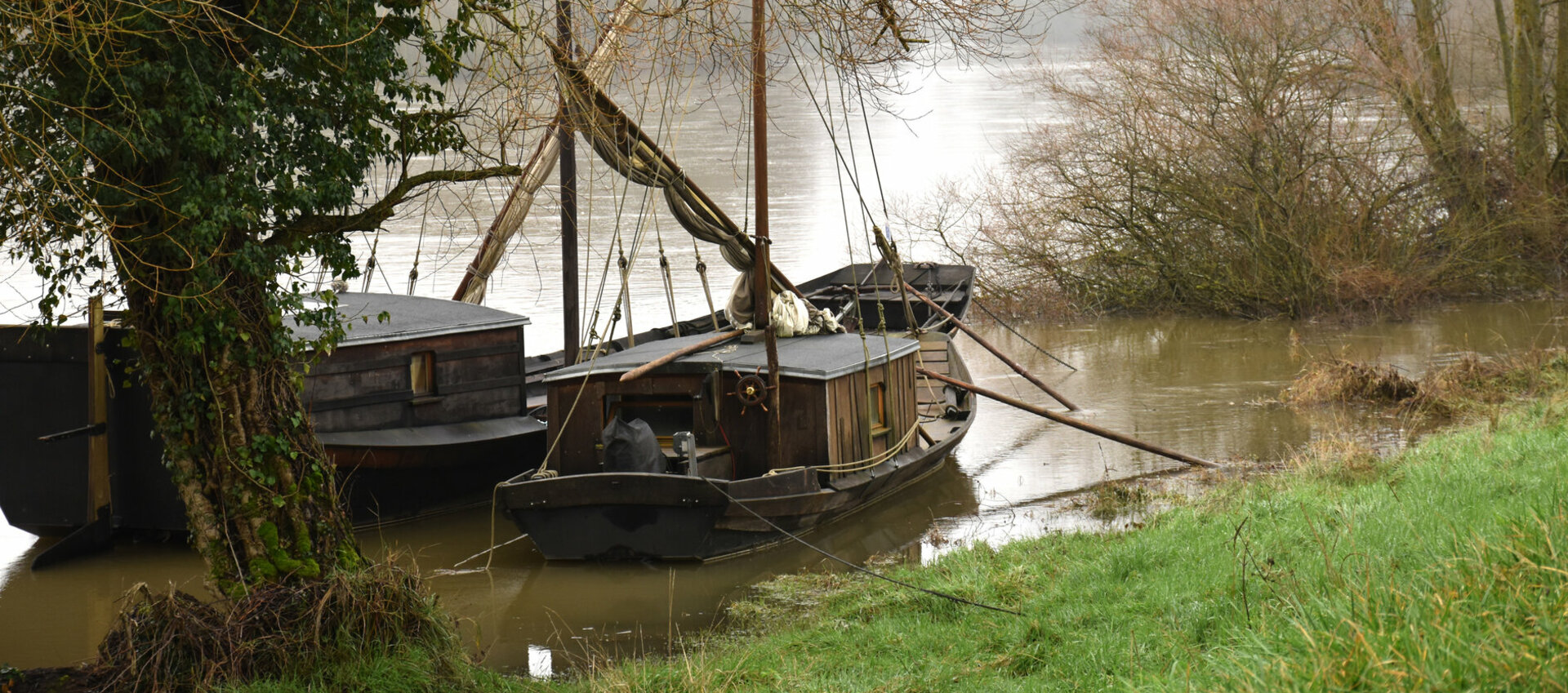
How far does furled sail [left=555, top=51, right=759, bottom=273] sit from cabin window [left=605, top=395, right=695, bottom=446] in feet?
4.79

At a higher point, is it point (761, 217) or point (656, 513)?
point (761, 217)

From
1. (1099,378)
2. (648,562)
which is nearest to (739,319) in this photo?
(648,562)

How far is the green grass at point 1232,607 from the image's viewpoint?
3818mm

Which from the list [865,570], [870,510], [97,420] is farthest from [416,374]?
[865,570]

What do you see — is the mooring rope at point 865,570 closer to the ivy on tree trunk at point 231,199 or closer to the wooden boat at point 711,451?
the wooden boat at point 711,451

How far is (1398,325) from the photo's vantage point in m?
21.6

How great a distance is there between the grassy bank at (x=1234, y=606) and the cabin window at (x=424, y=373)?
4.27 m

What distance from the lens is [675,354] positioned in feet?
37.1

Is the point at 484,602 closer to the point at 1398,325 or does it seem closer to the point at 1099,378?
the point at 1099,378

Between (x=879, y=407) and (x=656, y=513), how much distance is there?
9.24 feet

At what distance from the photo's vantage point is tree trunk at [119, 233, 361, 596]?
6781 mm

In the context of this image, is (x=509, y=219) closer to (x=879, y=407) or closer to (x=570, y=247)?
(x=570, y=247)

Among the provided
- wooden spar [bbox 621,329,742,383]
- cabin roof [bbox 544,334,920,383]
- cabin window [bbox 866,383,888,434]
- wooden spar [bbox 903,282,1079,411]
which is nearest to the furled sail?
wooden spar [bbox 621,329,742,383]

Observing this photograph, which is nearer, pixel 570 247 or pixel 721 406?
pixel 721 406
